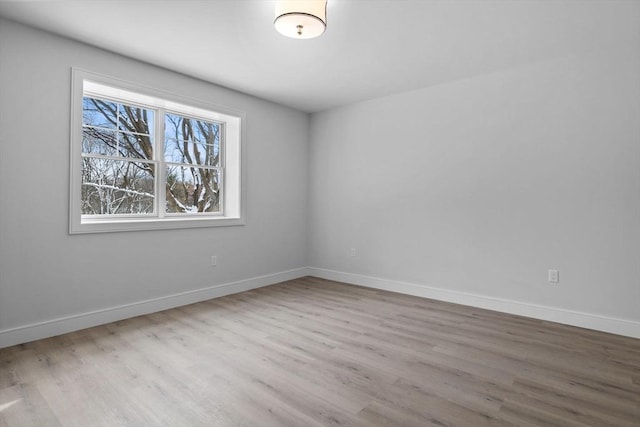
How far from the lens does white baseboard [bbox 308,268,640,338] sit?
3.15 metres

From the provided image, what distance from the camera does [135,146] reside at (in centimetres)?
375

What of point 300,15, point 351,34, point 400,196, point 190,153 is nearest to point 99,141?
point 190,153

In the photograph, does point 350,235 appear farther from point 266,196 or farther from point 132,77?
point 132,77

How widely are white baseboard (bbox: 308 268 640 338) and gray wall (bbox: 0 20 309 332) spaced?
6.55 ft

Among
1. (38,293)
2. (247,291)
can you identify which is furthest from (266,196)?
(38,293)

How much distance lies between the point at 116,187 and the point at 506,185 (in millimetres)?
4139

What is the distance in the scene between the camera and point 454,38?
3.06m

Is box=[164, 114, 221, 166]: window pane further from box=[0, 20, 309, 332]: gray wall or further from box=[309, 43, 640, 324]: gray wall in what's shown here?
box=[309, 43, 640, 324]: gray wall

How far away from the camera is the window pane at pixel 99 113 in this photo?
3396 millimetres

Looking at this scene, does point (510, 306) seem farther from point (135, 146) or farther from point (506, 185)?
point (135, 146)

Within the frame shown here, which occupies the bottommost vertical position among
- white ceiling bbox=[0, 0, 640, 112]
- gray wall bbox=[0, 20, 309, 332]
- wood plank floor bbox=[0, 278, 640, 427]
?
wood plank floor bbox=[0, 278, 640, 427]

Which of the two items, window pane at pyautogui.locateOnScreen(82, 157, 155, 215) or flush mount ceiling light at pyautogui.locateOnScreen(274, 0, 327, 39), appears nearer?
flush mount ceiling light at pyautogui.locateOnScreen(274, 0, 327, 39)

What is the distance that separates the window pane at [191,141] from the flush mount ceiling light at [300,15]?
2184 mm

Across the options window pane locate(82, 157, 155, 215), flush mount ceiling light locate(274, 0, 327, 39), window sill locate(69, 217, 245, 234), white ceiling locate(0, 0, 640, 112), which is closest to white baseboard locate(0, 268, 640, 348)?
window sill locate(69, 217, 245, 234)
